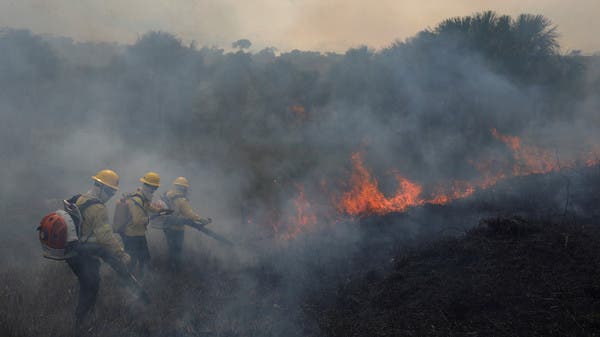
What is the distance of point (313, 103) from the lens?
15352mm

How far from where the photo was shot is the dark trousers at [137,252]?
21.6ft

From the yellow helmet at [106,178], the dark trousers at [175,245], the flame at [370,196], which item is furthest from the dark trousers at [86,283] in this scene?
the flame at [370,196]

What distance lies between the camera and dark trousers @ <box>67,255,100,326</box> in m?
4.84

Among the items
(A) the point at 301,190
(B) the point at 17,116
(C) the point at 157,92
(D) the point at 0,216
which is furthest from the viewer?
(C) the point at 157,92

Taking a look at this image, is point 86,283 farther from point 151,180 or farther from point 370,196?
point 370,196

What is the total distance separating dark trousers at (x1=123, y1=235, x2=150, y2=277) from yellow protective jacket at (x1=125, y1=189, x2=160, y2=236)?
0.10m

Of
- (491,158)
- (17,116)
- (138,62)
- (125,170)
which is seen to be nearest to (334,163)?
(491,158)

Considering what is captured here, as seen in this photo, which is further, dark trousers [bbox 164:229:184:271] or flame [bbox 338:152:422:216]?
flame [bbox 338:152:422:216]

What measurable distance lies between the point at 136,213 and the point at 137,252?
0.70 metres

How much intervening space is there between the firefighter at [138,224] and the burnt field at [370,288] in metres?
0.37

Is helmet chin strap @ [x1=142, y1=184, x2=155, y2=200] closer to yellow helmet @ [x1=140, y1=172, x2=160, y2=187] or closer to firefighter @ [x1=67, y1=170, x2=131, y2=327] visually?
yellow helmet @ [x1=140, y1=172, x2=160, y2=187]

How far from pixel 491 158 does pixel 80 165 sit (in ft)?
45.1

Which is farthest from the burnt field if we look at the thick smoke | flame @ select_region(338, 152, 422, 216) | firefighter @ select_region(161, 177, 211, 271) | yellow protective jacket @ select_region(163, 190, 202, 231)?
flame @ select_region(338, 152, 422, 216)

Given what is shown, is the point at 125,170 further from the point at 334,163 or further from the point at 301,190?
the point at 334,163
